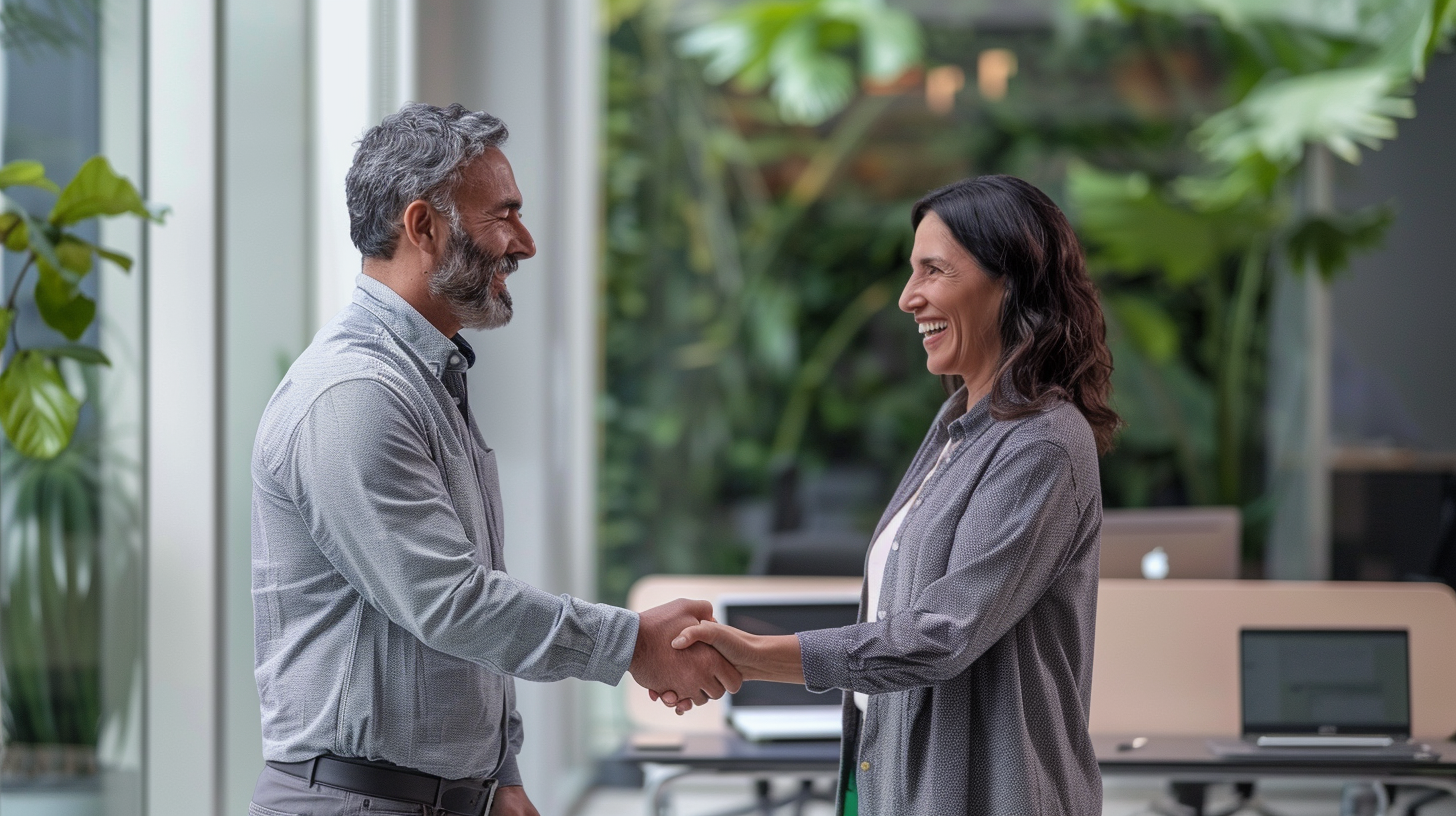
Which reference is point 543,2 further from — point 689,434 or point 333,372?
point 333,372

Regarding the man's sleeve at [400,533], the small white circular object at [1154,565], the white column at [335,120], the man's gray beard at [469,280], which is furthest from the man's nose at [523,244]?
the small white circular object at [1154,565]

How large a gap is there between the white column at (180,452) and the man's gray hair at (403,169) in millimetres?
693

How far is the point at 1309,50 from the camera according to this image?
16.5ft

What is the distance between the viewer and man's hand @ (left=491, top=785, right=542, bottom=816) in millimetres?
1798

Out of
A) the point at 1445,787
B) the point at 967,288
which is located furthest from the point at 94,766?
the point at 1445,787

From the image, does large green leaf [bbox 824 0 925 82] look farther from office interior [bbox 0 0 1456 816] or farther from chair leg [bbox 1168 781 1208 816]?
chair leg [bbox 1168 781 1208 816]

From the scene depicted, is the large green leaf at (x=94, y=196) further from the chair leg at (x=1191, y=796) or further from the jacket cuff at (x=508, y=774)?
the chair leg at (x=1191, y=796)

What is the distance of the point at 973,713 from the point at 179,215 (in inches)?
62.6

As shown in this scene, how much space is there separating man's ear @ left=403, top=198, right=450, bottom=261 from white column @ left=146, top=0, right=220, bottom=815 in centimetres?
75

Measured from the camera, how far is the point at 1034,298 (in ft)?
5.51

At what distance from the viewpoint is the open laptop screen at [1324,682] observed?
2898 millimetres

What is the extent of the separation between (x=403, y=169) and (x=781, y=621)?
176 cm

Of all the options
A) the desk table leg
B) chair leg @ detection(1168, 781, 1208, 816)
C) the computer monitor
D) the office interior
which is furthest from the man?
chair leg @ detection(1168, 781, 1208, 816)

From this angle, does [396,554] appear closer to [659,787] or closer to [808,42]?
[659,787]
